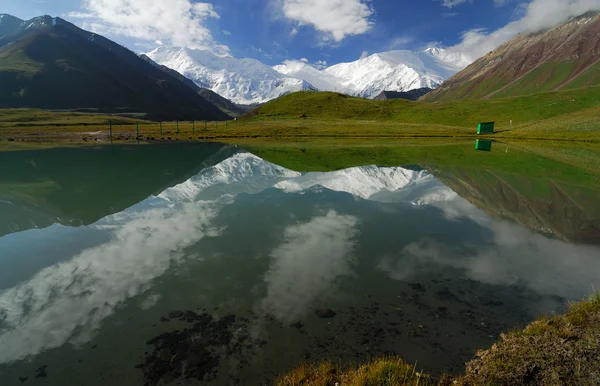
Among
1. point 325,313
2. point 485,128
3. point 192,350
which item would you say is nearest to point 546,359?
point 325,313

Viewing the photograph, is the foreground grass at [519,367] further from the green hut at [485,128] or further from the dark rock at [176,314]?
the green hut at [485,128]

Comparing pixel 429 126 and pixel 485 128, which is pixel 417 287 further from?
pixel 429 126

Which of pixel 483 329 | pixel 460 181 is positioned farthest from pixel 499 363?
pixel 460 181

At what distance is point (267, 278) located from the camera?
1389 cm

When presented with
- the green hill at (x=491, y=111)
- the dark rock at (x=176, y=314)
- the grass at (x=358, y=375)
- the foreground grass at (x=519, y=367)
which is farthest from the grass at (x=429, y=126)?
the foreground grass at (x=519, y=367)

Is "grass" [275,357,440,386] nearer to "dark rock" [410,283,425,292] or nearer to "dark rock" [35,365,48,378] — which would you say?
"dark rock" [410,283,425,292]

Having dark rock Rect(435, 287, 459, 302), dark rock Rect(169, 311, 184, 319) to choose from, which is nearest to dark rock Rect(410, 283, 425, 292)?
dark rock Rect(435, 287, 459, 302)

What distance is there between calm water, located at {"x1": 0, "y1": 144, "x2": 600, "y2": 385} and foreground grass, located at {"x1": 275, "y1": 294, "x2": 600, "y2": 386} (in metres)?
0.89

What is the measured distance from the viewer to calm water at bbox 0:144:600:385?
375 inches

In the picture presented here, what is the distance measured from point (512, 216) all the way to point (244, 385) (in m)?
23.1

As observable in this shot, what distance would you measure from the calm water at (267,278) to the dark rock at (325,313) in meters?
0.07

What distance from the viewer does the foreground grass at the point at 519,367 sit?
695 centimetres

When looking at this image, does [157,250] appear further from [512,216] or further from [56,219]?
[512,216]

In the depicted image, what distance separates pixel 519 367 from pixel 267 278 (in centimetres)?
909
